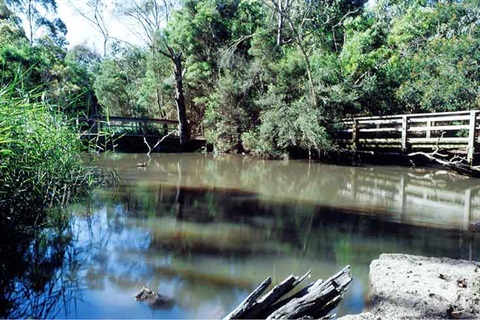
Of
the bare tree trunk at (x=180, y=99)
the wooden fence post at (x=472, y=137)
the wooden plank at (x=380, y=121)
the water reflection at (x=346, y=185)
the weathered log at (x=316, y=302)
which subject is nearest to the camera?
the weathered log at (x=316, y=302)

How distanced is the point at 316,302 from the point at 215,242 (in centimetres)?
223

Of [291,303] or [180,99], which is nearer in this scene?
[291,303]

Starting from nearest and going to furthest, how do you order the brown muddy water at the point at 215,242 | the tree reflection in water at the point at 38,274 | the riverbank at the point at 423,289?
1. the riverbank at the point at 423,289
2. the tree reflection in water at the point at 38,274
3. the brown muddy water at the point at 215,242

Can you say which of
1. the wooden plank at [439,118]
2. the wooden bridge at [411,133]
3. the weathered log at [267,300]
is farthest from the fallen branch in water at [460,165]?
the weathered log at [267,300]

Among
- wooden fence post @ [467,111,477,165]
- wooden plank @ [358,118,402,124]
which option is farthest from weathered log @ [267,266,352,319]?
wooden plank @ [358,118,402,124]

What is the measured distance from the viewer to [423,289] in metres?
3.02

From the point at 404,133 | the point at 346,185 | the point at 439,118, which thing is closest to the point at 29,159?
the point at 346,185

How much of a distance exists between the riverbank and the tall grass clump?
3356 mm

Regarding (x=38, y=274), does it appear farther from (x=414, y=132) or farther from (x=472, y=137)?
(x=414, y=132)

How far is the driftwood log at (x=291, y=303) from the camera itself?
260 centimetres

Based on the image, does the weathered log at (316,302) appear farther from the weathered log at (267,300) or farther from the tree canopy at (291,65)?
the tree canopy at (291,65)

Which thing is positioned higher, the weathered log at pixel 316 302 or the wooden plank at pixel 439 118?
the wooden plank at pixel 439 118

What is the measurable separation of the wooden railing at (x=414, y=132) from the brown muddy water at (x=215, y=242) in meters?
1.68

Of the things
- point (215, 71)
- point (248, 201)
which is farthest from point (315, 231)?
point (215, 71)
